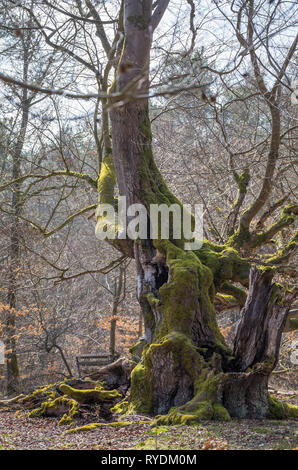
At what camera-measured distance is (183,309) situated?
18.6ft

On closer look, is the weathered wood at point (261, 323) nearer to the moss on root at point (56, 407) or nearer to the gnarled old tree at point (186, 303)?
the gnarled old tree at point (186, 303)

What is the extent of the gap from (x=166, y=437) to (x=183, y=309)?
1894 mm

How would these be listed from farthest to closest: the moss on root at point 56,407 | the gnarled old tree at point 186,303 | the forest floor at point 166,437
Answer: the moss on root at point 56,407 < the gnarled old tree at point 186,303 < the forest floor at point 166,437

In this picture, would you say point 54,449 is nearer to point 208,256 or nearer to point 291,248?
point 208,256

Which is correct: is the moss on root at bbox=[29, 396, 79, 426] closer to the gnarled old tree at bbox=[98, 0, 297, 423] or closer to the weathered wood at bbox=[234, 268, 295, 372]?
the gnarled old tree at bbox=[98, 0, 297, 423]

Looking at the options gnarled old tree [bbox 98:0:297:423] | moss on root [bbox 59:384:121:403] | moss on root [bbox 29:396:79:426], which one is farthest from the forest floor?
moss on root [bbox 59:384:121:403]

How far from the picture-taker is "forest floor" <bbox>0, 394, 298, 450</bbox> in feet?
12.4

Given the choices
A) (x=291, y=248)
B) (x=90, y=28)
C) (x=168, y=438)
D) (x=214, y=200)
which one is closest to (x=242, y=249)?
(x=291, y=248)

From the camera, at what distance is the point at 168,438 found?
395 centimetres

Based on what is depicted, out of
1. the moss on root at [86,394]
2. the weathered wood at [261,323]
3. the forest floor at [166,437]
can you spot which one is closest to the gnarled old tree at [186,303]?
the weathered wood at [261,323]

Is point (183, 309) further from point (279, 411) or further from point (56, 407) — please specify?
point (56, 407)

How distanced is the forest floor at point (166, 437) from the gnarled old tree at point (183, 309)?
32cm

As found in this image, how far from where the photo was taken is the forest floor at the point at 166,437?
3.77 m

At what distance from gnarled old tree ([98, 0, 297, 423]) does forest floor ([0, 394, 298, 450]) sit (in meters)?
0.32
